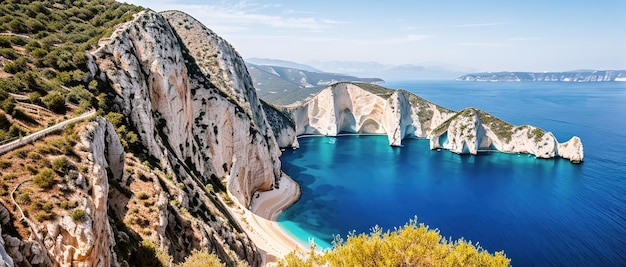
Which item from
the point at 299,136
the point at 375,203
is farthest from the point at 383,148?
the point at 375,203

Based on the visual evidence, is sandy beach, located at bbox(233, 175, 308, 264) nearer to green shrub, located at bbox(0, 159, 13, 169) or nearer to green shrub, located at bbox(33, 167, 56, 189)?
green shrub, located at bbox(33, 167, 56, 189)

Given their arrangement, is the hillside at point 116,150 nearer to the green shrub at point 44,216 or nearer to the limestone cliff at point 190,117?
the green shrub at point 44,216

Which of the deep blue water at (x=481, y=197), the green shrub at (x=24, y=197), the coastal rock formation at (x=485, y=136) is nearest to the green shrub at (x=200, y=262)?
the green shrub at (x=24, y=197)

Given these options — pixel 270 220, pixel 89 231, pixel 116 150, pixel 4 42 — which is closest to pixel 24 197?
pixel 89 231

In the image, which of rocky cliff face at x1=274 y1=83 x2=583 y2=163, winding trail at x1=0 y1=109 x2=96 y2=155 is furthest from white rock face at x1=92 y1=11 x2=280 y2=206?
rocky cliff face at x1=274 y1=83 x2=583 y2=163

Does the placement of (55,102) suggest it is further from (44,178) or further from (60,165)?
(44,178)

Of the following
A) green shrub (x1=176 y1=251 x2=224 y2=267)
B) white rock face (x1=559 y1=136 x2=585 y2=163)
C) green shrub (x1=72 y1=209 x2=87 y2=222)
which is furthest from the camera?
white rock face (x1=559 y1=136 x2=585 y2=163)
